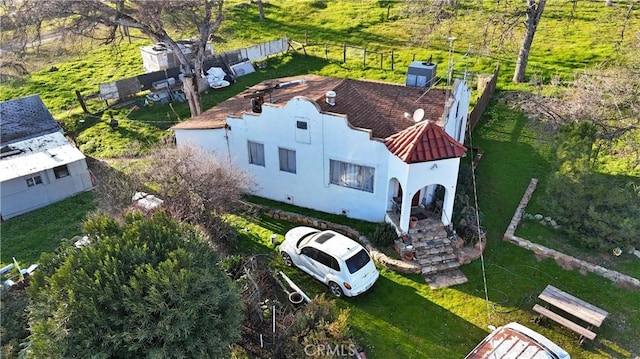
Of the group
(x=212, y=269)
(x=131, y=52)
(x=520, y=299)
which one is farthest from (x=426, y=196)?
(x=131, y=52)

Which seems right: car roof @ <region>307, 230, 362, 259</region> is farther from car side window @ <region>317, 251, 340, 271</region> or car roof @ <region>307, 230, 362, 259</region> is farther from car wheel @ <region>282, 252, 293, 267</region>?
car wheel @ <region>282, 252, 293, 267</region>

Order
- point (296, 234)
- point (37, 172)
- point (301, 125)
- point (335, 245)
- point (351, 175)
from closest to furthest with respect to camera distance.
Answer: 1. point (335, 245)
2. point (296, 234)
3. point (301, 125)
4. point (351, 175)
5. point (37, 172)

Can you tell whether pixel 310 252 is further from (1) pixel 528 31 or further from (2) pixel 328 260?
(1) pixel 528 31

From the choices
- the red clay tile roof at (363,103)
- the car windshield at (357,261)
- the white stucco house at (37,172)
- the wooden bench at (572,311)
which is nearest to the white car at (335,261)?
the car windshield at (357,261)

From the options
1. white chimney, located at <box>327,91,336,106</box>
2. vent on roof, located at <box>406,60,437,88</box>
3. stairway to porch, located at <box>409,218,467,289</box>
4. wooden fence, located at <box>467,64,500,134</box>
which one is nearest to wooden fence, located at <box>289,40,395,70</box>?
wooden fence, located at <box>467,64,500,134</box>

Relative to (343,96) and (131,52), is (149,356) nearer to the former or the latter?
(343,96)

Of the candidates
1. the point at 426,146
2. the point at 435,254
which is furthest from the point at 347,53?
the point at 435,254
